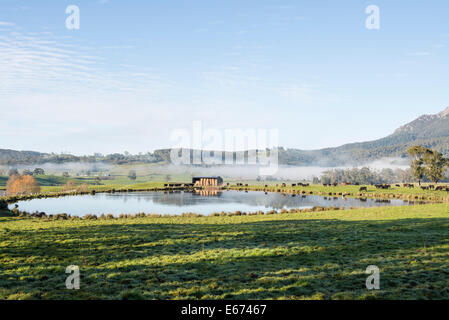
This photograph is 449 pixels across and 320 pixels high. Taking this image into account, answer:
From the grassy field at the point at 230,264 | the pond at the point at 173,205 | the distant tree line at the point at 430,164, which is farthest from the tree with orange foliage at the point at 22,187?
the distant tree line at the point at 430,164

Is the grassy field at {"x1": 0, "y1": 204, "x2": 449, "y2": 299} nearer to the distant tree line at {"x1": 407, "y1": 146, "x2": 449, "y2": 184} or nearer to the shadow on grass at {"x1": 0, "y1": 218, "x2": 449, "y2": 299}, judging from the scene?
the shadow on grass at {"x1": 0, "y1": 218, "x2": 449, "y2": 299}

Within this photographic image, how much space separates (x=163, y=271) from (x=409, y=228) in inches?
814

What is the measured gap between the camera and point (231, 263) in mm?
15359

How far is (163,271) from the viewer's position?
1404 cm

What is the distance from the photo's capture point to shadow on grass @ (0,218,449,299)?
11250 mm

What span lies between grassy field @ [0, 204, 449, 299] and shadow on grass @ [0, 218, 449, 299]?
40mm

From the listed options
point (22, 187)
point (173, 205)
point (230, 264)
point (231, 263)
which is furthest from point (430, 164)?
point (22, 187)

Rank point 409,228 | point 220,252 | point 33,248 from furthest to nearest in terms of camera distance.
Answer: point 409,228
point 33,248
point 220,252

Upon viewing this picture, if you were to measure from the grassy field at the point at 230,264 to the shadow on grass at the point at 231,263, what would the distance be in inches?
1.6

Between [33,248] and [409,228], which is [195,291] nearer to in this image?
[33,248]

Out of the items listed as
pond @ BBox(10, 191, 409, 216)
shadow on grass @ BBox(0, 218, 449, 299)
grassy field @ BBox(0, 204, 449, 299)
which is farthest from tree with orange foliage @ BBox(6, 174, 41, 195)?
shadow on grass @ BBox(0, 218, 449, 299)

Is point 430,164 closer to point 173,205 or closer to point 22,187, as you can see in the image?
point 173,205
